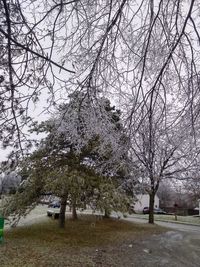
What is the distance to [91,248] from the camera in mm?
16703

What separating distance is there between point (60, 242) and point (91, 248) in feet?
5.22

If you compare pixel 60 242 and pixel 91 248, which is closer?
pixel 91 248

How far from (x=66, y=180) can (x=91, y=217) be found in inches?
404

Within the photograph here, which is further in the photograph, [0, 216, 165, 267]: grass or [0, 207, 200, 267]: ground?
[0, 207, 200, 267]: ground

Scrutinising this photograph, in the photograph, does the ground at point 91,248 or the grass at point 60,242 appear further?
the ground at point 91,248

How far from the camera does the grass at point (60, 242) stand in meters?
13.9

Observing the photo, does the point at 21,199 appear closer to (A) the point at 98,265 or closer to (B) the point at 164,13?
(A) the point at 98,265

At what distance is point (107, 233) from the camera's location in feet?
70.7

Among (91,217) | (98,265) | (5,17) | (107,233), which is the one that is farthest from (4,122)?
(91,217)

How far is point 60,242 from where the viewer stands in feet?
57.6

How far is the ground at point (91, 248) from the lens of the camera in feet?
46.1

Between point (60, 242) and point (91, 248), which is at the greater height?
point (60, 242)

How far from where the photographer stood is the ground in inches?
553

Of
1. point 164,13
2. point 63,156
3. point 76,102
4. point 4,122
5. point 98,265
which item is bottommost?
point 98,265
